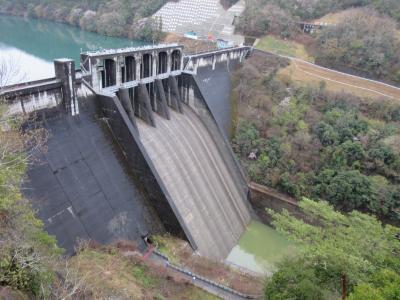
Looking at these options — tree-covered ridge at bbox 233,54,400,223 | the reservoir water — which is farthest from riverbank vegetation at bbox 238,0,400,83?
the reservoir water

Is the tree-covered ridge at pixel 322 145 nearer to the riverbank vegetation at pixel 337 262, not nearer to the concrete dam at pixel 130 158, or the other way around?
the concrete dam at pixel 130 158

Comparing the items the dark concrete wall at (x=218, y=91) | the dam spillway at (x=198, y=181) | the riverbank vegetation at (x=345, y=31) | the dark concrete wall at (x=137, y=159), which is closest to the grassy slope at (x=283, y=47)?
the riverbank vegetation at (x=345, y=31)

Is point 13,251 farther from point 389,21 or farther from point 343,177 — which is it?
point 389,21

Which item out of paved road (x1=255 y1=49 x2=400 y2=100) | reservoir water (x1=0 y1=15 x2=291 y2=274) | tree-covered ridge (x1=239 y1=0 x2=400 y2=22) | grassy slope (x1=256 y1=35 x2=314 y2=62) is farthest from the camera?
tree-covered ridge (x1=239 y1=0 x2=400 y2=22)

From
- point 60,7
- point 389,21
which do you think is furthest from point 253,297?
point 60,7

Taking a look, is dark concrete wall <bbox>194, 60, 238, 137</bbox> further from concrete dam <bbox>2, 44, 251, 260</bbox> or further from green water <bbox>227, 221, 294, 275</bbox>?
green water <bbox>227, 221, 294, 275</bbox>
